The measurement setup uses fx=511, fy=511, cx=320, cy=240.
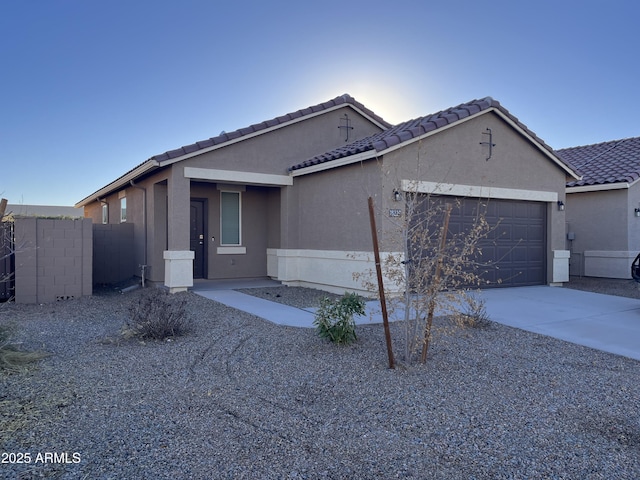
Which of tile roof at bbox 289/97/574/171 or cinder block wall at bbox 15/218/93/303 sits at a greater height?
tile roof at bbox 289/97/574/171

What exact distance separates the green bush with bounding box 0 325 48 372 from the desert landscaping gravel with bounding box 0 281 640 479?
0.58ft

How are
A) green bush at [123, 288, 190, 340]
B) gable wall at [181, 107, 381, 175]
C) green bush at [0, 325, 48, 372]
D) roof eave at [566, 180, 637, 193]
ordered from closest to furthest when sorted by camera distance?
green bush at [0, 325, 48, 372]
green bush at [123, 288, 190, 340]
gable wall at [181, 107, 381, 175]
roof eave at [566, 180, 637, 193]

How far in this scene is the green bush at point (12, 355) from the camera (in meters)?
5.91

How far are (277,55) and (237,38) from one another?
115 cm

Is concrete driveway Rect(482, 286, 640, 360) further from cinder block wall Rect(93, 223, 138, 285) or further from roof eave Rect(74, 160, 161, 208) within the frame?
cinder block wall Rect(93, 223, 138, 285)

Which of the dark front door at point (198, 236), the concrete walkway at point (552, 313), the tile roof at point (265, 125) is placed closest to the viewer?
the concrete walkway at point (552, 313)

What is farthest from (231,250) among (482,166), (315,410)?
(315,410)

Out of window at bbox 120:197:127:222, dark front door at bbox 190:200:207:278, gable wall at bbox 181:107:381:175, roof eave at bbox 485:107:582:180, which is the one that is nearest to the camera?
roof eave at bbox 485:107:582:180

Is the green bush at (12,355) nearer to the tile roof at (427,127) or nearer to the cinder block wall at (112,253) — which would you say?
the tile roof at (427,127)

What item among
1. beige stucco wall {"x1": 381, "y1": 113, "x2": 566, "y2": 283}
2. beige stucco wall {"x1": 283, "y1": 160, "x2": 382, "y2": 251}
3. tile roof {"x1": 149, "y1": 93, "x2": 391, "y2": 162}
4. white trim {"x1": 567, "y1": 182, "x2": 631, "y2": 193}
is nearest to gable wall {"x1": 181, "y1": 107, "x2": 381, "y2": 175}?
tile roof {"x1": 149, "y1": 93, "x2": 391, "y2": 162}

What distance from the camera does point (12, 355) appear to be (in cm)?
612

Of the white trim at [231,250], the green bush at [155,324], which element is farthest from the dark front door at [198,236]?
the green bush at [155,324]

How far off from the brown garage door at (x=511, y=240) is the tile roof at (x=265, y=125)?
4462 mm

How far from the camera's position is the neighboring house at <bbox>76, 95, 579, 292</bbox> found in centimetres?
1167
